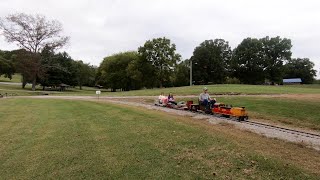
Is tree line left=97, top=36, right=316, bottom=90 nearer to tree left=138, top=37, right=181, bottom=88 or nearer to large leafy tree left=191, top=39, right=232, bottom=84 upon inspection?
large leafy tree left=191, top=39, right=232, bottom=84

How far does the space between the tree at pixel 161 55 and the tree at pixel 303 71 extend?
68331 mm

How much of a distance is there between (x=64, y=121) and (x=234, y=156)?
11.1 metres

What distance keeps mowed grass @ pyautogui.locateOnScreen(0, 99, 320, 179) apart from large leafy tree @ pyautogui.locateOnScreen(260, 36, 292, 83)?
3512 inches

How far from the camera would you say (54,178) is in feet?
31.2

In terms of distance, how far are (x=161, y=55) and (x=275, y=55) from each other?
128 feet

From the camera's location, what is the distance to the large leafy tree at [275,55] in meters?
98.6

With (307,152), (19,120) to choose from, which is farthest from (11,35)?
(307,152)

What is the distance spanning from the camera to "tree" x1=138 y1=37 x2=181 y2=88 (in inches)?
3226

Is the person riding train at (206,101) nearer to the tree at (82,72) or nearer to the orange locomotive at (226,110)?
the orange locomotive at (226,110)

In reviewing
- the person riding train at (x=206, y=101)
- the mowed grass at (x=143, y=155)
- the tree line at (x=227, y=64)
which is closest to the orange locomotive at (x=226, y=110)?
the person riding train at (x=206, y=101)

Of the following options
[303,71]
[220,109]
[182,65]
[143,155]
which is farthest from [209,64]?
[143,155]

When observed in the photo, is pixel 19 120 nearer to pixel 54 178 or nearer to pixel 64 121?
pixel 64 121

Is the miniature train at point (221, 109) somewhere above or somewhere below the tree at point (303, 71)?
below

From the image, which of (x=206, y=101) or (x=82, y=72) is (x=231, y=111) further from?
(x=82, y=72)
